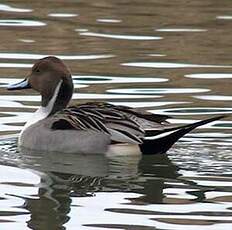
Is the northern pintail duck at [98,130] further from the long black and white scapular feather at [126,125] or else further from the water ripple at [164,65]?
the water ripple at [164,65]

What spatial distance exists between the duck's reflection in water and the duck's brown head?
73 centimetres

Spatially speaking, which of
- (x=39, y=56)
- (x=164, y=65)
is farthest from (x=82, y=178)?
(x=39, y=56)

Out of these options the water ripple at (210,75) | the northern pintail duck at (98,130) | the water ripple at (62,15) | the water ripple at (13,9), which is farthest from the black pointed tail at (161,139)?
the water ripple at (13,9)

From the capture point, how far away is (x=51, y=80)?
12484 mm

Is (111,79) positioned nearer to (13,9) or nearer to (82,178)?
(82,178)

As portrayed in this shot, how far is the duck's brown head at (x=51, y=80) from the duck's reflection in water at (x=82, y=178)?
0.73m

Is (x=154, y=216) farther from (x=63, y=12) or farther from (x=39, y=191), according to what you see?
(x=63, y=12)

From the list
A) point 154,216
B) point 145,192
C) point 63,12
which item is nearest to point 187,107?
point 145,192

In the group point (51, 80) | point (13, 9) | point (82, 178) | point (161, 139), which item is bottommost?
point (82, 178)

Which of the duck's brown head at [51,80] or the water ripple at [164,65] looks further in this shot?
the water ripple at [164,65]

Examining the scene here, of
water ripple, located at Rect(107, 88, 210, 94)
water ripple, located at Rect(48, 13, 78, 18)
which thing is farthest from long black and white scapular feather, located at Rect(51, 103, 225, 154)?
water ripple, located at Rect(48, 13, 78, 18)

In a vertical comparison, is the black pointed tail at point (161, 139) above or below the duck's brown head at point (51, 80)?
below

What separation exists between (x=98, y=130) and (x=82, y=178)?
3.39 ft

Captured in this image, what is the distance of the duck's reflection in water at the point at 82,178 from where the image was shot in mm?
9773
